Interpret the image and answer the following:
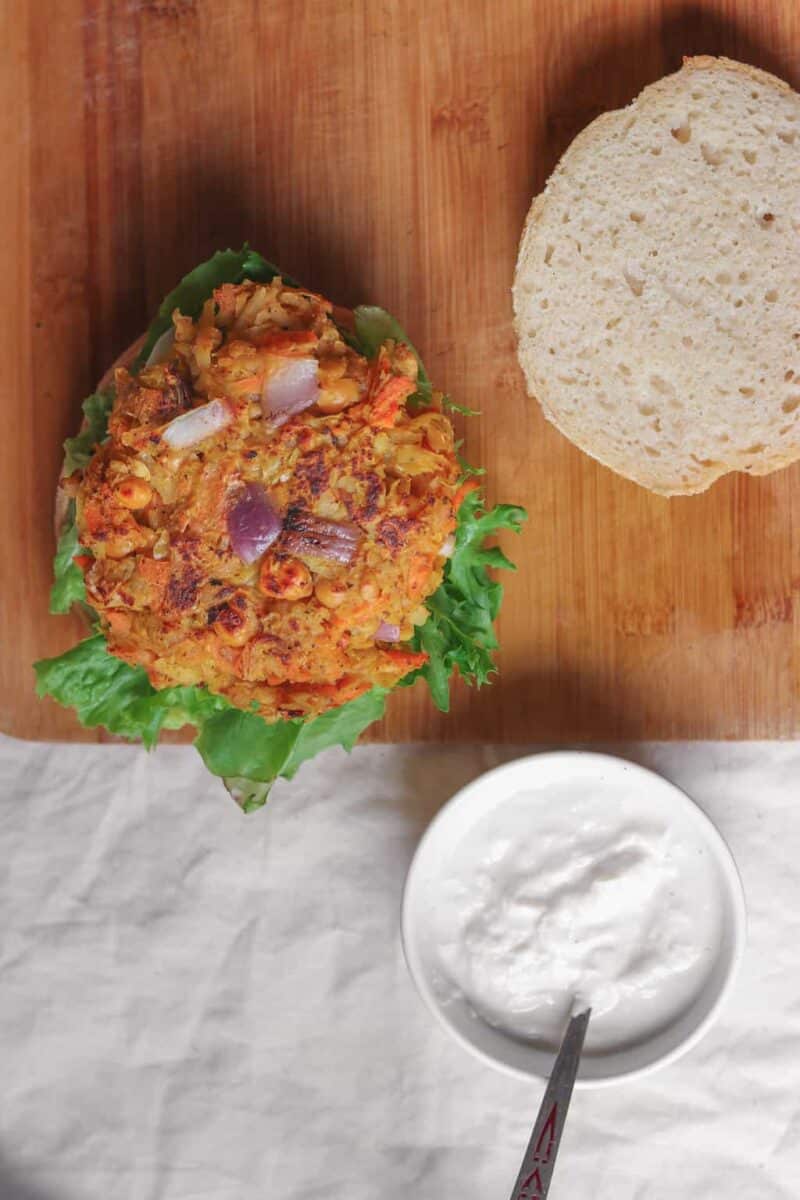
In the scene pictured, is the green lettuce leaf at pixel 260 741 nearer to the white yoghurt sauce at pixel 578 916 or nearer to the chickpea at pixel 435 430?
the white yoghurt sauce at pixel 578 916

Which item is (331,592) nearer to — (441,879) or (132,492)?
(132,492)

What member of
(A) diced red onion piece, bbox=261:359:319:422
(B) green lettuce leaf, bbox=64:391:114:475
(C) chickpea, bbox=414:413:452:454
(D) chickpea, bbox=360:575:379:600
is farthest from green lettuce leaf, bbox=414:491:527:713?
(B) green lettuce leaf, bbox=64:391:114:475

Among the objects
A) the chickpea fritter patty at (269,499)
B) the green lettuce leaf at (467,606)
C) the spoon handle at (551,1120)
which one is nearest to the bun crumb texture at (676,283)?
the green lettuce leaf at (467,606)

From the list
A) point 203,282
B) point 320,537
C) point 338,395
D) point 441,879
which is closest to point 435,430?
point 338,395

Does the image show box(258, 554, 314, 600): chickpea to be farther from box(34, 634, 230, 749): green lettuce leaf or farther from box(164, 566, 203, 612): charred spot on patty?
box(34, 634, 230, 749): green lettuce leaf

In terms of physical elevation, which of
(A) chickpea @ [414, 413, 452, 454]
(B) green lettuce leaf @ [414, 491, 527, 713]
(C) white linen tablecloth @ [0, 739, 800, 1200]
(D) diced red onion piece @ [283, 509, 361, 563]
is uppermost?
(A) chickpea @ [414, 413, 452, 454]

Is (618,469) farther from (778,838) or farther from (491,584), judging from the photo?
(778,838)
